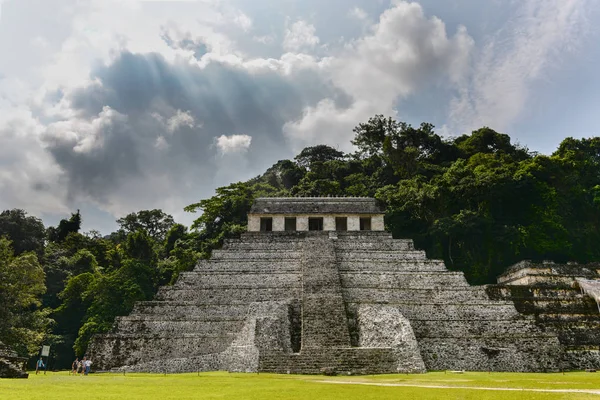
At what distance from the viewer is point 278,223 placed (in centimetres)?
2694

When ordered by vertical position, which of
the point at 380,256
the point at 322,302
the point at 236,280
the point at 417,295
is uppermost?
the point at 380,256

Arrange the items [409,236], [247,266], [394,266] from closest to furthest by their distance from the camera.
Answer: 1. [394,266]
2. [247,266]
3. [409,236]

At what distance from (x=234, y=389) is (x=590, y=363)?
1153 cm

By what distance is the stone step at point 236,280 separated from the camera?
1912cm

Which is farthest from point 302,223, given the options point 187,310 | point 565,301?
point 565,301

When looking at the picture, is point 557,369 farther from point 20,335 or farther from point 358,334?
point 20,335

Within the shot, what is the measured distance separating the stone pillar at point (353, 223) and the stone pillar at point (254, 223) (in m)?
→ 5.17

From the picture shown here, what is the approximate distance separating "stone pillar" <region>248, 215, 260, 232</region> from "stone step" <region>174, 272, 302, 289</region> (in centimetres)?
721

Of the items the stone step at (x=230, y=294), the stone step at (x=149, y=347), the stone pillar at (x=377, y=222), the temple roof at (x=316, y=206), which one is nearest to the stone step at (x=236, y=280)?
the stone step at (x=230, y=294)

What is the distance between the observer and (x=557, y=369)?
13438 millimetres

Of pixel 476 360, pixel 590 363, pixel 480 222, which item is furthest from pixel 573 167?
pixel 476 360

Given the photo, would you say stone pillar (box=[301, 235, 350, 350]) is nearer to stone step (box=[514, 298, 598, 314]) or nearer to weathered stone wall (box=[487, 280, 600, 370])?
weathered stone wall (box=[487, 280, 600, 370])

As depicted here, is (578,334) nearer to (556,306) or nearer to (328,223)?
A: (556,306)

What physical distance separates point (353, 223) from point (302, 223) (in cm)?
286
